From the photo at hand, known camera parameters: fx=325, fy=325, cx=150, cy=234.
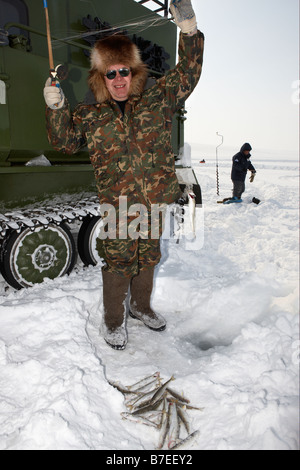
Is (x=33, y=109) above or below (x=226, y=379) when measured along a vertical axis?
above

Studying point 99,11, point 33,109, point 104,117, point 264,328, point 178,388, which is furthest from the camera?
point 99,11

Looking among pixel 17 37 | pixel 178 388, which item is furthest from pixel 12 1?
pixel 178 388

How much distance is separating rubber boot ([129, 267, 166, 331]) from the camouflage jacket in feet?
2.65

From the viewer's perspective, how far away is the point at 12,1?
3619 mm

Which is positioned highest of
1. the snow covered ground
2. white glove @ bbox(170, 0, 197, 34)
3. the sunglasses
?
white glove @ bbox(170, 0, 197, 34)

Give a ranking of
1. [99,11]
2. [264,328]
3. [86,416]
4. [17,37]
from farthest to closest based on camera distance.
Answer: [99,11], [17,37], [264,328], [86,416]

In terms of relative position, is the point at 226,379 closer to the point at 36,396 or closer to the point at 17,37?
the point at 36,396

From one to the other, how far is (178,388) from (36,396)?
952 mm

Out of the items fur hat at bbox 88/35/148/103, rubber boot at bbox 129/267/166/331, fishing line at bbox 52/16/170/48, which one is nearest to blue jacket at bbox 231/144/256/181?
fishing line at bbox 52/16/170/48

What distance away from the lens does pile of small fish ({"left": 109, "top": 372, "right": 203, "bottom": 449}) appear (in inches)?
74.9

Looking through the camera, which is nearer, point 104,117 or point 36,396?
point 36,396

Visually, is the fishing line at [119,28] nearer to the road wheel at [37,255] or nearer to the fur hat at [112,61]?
the fur hat at [112,61]

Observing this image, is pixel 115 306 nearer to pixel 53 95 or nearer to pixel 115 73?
pixel 53 95

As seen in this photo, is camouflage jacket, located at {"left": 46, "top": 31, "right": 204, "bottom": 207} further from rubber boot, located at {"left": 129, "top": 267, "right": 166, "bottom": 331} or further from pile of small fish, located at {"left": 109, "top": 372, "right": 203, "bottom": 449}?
pile of small fish, located at {"left": 109, "top": 372, "right": 203, "bottom": 449}
